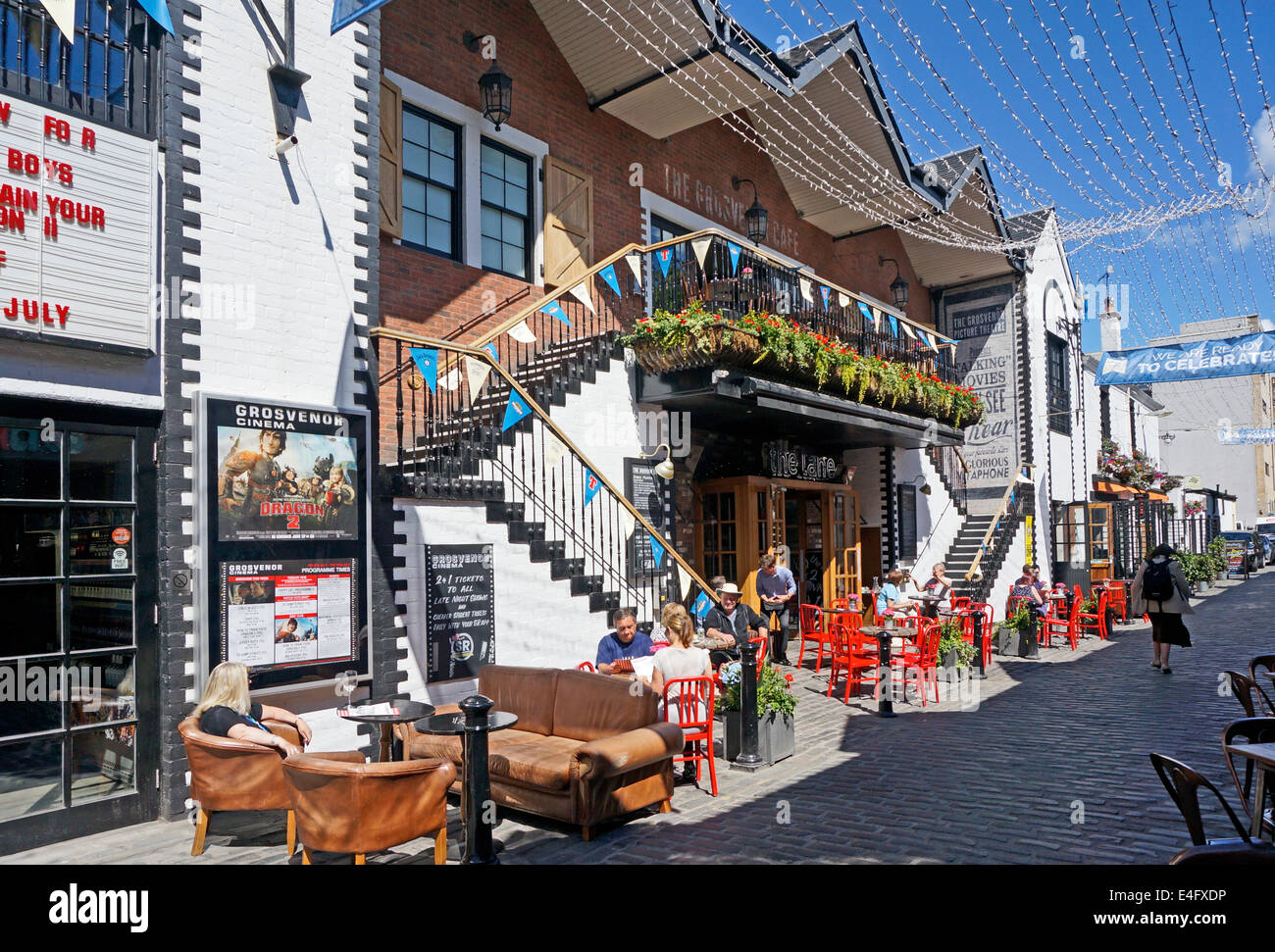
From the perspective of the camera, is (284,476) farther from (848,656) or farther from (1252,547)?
(1252,547)

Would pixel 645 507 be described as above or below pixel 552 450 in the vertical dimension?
below

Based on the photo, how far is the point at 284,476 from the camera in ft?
20.5

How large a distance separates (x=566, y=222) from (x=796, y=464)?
17.0 feet

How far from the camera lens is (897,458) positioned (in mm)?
16516

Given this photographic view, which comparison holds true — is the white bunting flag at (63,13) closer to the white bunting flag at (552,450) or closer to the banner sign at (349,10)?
the banner sign at (349,10)

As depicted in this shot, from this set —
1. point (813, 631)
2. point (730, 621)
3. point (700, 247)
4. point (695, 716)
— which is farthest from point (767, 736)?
point (700, 247)

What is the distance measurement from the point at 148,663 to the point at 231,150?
3.60 meters

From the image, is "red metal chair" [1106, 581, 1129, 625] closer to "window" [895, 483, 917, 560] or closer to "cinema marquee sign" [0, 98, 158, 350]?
"window" [895, 483, 917, 560]

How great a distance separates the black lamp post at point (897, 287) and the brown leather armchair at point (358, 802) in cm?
1581

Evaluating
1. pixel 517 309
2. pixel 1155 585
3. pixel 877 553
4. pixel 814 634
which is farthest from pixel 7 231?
pixel 877 553

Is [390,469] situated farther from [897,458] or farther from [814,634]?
[897,458]

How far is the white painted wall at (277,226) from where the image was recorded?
6.09 metres

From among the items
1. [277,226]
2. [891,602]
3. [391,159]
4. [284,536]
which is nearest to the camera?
[284,536]

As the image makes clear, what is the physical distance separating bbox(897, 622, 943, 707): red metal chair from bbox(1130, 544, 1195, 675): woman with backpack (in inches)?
125
